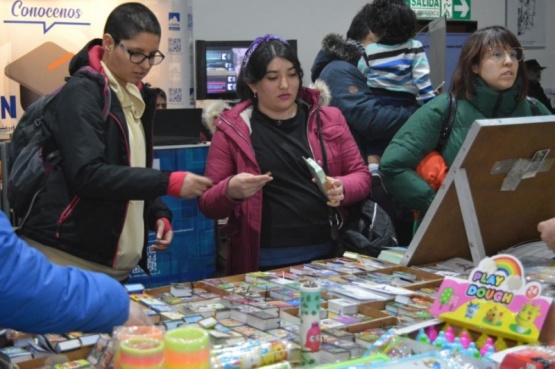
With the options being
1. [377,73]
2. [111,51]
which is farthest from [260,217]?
[377,73]

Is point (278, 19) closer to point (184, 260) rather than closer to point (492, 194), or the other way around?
point (184, 260)

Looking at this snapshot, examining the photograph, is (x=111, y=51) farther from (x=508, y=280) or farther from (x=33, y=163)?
(x=508, y=280)

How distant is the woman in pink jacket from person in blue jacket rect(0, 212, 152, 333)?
4.44ft

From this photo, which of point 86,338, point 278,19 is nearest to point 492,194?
point 86,338

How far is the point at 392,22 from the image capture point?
13.7 ft

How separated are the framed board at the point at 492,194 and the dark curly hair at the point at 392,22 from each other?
169 centimetres

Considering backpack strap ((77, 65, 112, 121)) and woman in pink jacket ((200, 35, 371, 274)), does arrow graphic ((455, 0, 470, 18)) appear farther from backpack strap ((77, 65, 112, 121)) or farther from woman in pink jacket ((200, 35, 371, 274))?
backpack strap ((77, 65, 112, 121))

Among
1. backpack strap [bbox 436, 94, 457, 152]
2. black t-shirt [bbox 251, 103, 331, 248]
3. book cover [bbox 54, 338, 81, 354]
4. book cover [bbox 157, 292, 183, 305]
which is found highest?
backpack strap [bbox 436, 94, 457, 152]

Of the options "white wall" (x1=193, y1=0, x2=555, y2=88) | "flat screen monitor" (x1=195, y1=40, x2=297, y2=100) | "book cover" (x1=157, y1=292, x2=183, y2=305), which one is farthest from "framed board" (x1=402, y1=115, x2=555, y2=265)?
"white wall" (x1=193, y1=0, x2=555, y2=88)

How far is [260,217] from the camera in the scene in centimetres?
288

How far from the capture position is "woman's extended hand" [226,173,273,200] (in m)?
2.64

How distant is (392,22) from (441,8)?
579 cm

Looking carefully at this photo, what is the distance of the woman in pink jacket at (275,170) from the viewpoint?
289 centimetres

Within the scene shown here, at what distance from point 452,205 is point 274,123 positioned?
817mm
